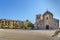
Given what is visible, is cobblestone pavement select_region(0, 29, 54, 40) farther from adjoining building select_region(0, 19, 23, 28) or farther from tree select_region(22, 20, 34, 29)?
adjoining building select_region(0, 19, 23, 28)

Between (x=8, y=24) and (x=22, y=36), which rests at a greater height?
(x=8, y=24)

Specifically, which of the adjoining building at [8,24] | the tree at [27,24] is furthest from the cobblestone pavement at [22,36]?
the adjoining building at [8,24]

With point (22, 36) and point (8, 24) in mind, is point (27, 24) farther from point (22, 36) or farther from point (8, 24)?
point (22, 36)

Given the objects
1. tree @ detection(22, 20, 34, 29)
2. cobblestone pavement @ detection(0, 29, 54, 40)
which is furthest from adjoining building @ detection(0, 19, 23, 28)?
cobblestone pavement @ detection(0, 29, 54, 40)

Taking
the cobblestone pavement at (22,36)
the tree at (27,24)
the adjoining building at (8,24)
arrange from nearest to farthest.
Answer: the cobblestone pavement at (22,36), the tree at (27,24), the adjoining building at (8,24)

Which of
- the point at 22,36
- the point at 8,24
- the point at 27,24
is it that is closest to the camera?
the point at 22,36

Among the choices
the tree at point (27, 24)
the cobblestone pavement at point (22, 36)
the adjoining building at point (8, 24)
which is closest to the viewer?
the cobblestone pavement at point (22, 36)

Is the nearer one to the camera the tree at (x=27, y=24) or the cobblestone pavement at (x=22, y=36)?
the cobblestone pavement at (x=22, y=36)

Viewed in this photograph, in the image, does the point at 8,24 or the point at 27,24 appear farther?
the point at 8,24

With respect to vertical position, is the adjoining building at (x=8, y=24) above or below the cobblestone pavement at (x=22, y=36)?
above

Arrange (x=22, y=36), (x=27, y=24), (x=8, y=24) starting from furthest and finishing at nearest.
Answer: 1. (x=8, y=24)
2. (x=27, y=24)
3. (x=22, y=36)

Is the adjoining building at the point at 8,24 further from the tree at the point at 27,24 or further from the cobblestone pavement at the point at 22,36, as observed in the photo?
the cobblestone pavement at the point at 22,36

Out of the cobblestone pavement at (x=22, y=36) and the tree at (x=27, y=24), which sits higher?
the tree at (x=27, y=24)

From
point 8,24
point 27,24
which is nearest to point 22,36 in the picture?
point 27,24
